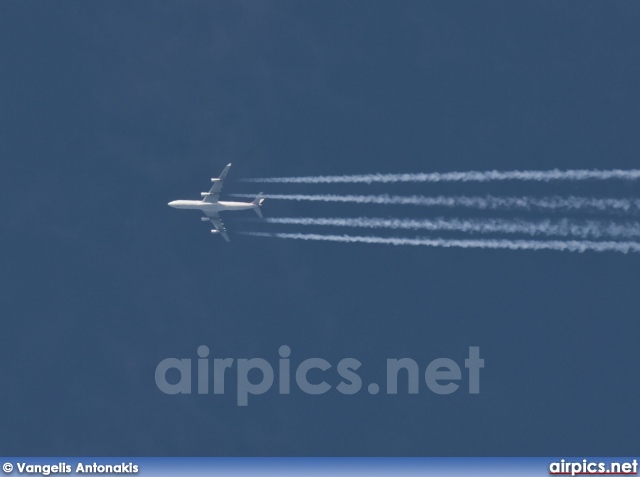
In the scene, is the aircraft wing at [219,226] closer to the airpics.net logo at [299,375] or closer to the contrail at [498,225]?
the contrail at [498,225]

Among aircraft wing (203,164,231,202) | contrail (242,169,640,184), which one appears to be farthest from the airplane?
contrail (242,169,640,184)

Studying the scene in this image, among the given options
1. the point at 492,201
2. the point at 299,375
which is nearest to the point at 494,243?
the point at 492,201

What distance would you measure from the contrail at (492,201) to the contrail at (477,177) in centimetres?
188

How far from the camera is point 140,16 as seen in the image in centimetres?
19850

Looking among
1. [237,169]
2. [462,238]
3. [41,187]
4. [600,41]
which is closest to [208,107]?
[237,169]

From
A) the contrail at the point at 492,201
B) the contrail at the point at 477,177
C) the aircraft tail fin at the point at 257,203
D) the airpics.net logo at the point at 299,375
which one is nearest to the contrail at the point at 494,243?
the aircraft tail fin at the point at 257,203

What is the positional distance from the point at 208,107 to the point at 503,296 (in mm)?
41605

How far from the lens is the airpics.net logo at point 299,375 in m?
190

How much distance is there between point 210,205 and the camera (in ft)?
629

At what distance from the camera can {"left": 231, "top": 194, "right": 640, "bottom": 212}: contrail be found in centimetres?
18212

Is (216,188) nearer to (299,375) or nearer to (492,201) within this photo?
(299,375)

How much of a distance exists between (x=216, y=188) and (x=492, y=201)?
32.1 m

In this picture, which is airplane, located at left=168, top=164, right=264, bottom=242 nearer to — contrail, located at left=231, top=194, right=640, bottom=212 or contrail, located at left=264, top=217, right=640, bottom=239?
contrail, located at left=231, top=194, right=640, bottom=212

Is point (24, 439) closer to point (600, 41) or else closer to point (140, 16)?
point (140, 16)
